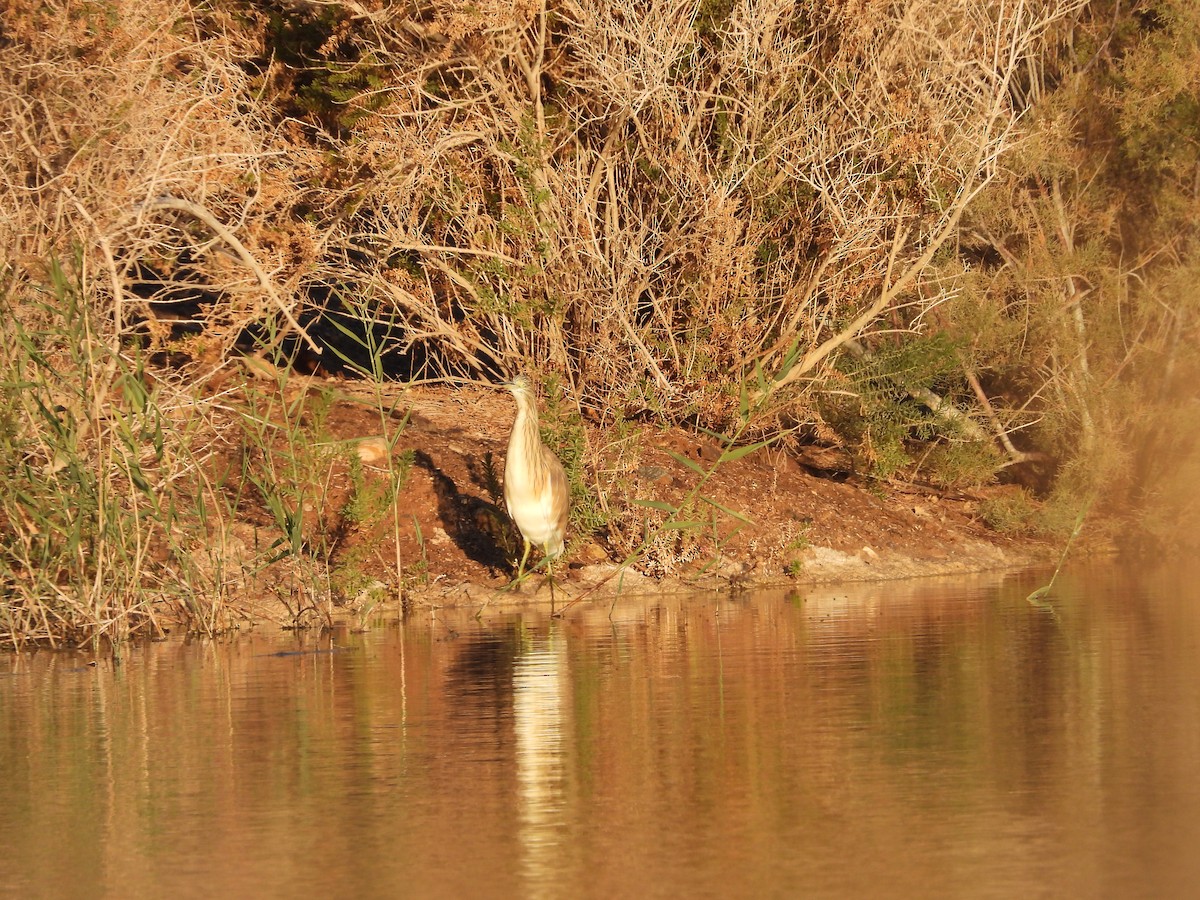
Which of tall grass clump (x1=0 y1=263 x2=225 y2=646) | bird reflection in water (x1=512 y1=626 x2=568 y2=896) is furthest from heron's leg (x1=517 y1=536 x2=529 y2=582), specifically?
tall grass clump (x1=0 y1=263 x2=225 y2=646)

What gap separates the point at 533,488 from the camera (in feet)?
47.7

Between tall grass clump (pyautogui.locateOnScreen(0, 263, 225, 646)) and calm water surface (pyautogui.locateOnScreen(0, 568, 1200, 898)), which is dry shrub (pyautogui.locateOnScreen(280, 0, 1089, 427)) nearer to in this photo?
tall grass clump (pyautogui.locateOnScreen(0, 263, 225, 646))

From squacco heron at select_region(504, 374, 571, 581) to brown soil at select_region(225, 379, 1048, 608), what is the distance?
2.39ft

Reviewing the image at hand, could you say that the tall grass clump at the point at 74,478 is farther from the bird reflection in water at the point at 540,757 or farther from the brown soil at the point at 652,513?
the bird reflection in water at the point at 540,757

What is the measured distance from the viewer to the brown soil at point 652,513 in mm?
15750

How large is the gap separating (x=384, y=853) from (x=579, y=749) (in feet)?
6.35

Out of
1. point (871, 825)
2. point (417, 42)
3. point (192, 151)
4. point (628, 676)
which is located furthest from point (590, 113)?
point (871, 825)

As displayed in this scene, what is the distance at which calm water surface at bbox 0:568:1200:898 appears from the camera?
584cm

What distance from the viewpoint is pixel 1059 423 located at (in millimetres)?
19500

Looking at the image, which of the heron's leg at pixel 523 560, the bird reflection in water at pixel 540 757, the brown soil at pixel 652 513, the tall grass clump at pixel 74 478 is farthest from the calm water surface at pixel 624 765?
the brown soil at pixel 652 513

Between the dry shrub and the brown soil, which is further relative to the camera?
the dry shrub

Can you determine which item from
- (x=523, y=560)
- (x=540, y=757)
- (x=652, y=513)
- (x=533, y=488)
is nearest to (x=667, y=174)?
(x=652, y=513)

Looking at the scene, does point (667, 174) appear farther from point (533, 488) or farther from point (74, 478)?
point (74, 478)

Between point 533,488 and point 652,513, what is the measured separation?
187 centimetres
